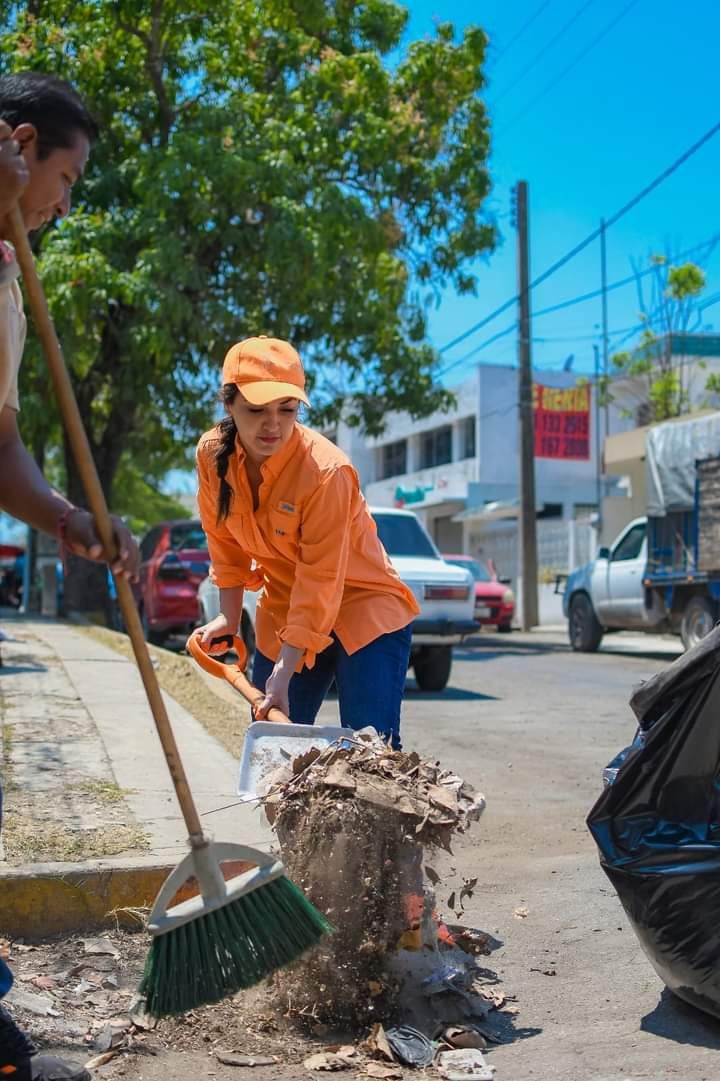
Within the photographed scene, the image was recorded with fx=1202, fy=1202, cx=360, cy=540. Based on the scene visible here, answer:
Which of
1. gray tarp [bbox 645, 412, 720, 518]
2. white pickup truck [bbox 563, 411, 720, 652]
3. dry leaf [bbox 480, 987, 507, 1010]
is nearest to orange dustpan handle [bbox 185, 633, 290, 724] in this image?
dry leaf [bbox 480, 987, 507, 1010]

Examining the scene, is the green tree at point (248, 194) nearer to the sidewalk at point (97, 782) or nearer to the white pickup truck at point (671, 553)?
the white pickup truck at point (671, 553)

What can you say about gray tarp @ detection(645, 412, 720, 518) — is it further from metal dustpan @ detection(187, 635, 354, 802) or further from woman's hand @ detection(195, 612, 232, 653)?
metal dustpan @ detection(187, 635, 354, 802)

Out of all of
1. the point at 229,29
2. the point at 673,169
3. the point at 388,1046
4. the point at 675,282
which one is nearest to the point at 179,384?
the point at 229,29

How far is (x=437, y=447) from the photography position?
44688 mm

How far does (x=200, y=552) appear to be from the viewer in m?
15.4

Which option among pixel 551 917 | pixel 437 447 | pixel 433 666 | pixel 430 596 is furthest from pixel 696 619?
pixel 437 447

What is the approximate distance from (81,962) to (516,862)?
1.98m

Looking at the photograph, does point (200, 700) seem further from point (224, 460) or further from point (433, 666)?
point (224, 460)

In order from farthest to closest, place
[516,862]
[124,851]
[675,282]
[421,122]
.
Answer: [675,282] < [421,122] < [516,862] < [124,851]

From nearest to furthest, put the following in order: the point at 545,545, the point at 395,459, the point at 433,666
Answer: the point at 433,666 < the point at 545,545 < the point at 395,459

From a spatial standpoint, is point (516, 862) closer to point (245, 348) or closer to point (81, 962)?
point (81, 962)

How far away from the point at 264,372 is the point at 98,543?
1074mm

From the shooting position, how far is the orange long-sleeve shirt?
10.9 feet

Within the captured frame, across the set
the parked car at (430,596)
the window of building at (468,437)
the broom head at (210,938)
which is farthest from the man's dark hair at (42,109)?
the window of building at (468,437)
